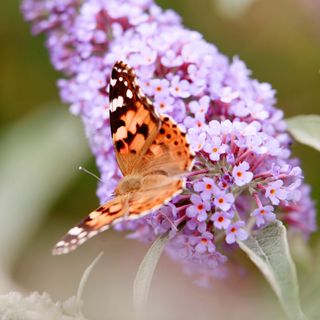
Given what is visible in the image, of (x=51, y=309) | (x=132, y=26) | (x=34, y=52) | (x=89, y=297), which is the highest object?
(x=34, y=52)

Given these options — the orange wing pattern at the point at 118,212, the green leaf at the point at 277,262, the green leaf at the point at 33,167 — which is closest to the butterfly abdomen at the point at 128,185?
the orange wing pattern at the point at 118,212

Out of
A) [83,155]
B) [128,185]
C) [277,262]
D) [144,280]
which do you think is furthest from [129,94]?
[83,155]

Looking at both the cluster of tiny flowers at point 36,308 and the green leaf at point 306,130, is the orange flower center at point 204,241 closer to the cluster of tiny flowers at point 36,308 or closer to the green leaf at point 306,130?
the cluster of tiny flowers at point 36,308

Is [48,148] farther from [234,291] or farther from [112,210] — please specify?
[112,210]

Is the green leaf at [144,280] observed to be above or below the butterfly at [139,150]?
below

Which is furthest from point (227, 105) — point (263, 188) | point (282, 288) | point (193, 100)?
point (282, 288)
